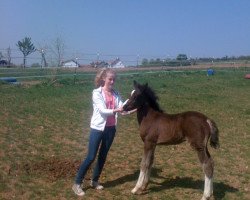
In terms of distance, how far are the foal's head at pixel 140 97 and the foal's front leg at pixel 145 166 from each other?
2.05ft

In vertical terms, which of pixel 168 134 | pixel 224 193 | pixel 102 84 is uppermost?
pixel 102 84

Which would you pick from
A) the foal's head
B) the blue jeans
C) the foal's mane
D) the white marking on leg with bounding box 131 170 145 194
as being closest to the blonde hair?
the foal's head

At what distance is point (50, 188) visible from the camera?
248 inches

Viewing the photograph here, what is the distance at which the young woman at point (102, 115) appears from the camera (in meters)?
5.84

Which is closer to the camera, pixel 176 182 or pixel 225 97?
pixel 176 182

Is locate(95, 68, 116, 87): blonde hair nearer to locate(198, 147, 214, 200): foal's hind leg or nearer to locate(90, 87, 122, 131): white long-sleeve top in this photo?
locate(90, 87, 122, 131): white long-sleeve top

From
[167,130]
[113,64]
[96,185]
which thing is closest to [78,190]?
[96,185]

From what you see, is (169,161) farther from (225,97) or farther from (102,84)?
(225,97)

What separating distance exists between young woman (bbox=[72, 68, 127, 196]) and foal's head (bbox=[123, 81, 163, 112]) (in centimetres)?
18

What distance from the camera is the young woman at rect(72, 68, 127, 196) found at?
5.84 meters

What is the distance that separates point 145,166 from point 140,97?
1.07m

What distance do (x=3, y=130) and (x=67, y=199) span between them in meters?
4.10

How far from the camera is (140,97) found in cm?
604

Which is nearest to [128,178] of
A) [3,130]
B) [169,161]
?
[169,161]
